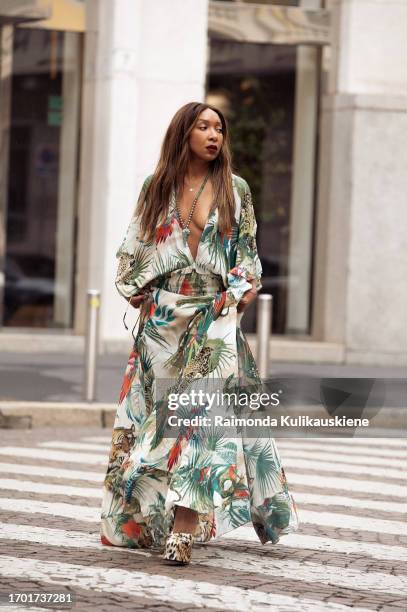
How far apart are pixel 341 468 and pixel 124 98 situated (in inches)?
338

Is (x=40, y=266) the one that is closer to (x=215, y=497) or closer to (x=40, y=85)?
(x=40, y=85)

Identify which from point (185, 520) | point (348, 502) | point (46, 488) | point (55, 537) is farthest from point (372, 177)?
point (185, 520)

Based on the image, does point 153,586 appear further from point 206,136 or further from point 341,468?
point 341,468

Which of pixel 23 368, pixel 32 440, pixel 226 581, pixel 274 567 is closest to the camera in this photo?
pixel 226 581

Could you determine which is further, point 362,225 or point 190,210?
point 362,225

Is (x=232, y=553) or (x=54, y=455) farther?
(x=54, y=455)

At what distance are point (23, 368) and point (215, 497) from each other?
9.72 meters

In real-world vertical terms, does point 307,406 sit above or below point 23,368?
above

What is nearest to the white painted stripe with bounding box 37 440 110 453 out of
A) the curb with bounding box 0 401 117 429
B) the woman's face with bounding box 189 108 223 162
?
the curb with bounding box 0 401 117 429

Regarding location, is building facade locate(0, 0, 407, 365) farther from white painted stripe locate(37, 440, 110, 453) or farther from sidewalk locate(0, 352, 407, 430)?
white painted stripe locate(37, 440, 110, 453)

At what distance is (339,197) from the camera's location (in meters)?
18.6

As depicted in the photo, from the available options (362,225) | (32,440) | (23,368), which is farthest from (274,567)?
(362,225)

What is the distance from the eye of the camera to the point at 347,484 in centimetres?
916

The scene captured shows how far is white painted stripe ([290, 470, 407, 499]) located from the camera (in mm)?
8859
